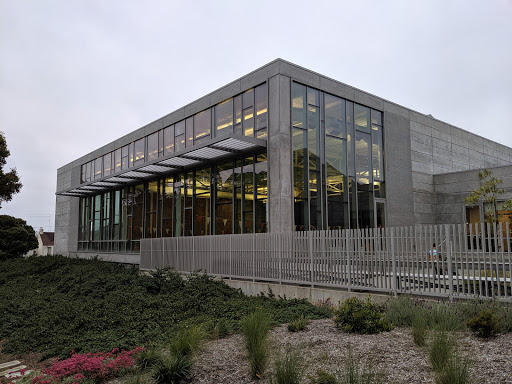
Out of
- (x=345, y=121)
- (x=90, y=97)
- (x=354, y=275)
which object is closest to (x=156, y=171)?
(x=345, y=121)

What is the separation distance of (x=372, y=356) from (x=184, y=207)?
60.8 feet

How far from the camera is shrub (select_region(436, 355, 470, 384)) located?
13.8 ft

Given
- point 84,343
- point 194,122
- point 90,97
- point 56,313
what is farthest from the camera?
point 90,97

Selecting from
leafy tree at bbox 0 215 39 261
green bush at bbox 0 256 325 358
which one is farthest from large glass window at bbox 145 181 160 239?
leafy tree at bbox 0 215 39 261

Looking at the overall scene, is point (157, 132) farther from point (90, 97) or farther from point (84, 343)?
point (90, 97)

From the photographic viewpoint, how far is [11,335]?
9.21m

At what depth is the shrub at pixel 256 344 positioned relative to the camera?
5.43 meters

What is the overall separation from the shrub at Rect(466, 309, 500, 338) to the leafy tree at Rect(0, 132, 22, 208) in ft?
114

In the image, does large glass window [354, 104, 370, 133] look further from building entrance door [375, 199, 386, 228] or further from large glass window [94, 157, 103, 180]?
large glass window [94, 157, 103, 180]

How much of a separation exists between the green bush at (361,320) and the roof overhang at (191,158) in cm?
1066

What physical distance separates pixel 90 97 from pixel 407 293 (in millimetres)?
191103

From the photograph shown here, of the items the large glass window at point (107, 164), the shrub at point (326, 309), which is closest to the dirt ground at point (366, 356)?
the shrub at point (326, 309)

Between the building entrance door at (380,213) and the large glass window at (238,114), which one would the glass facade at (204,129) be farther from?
the building entrance door at (380,213)

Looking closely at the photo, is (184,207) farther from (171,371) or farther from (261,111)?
(171,371)
